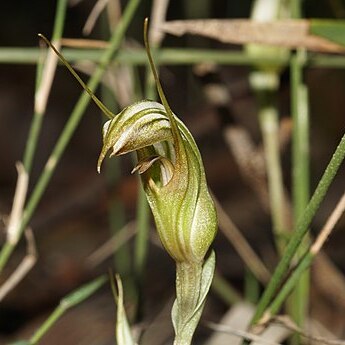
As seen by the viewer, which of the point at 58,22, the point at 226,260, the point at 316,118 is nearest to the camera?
the point at 58,22

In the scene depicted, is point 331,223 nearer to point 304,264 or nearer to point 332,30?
point 304,264

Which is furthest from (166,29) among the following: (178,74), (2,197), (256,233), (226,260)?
(178,74)

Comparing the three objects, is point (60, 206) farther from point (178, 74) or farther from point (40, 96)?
point (40, 96)

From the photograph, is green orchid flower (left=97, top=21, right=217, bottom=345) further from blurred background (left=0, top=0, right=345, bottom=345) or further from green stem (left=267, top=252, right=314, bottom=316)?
blurred background (left=0, top=0, right=345, bottom=345)

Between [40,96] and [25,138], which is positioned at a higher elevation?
Result: [40,96]

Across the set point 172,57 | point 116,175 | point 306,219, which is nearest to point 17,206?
point 172,57

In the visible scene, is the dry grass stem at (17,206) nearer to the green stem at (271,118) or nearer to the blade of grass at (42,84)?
the blade of grass at (42,84)
